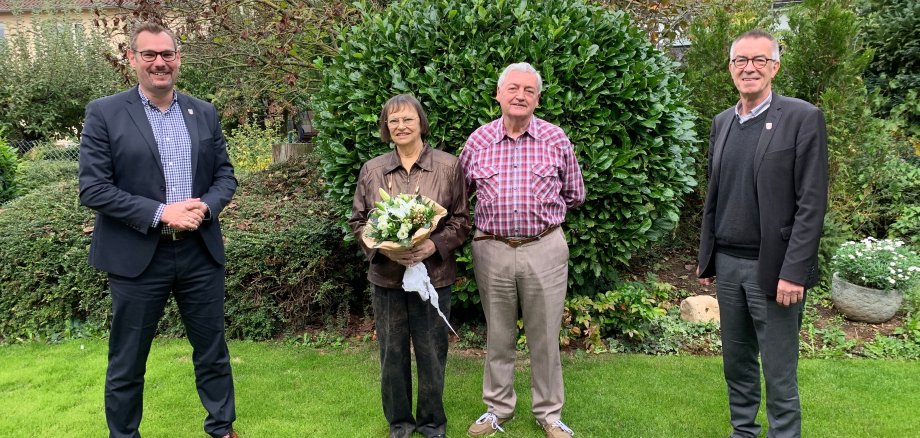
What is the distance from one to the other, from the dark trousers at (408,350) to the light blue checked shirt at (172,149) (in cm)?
117

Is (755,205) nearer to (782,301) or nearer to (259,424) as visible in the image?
(782,301)

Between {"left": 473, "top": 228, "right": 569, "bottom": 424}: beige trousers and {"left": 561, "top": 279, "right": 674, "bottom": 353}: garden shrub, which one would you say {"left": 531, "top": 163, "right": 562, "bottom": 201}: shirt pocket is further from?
{"left": 561, "top": 279, "right": 674, "bottom": 353}: garden shrub

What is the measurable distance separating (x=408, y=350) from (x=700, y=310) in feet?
10.6

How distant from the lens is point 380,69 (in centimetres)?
454

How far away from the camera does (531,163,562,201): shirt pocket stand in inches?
127

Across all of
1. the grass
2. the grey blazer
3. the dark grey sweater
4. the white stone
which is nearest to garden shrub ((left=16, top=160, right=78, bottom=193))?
the grass

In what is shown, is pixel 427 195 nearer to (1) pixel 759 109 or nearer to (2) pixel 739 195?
(2) pixel 739 195

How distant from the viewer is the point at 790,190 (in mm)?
2820

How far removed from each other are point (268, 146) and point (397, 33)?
8.24m

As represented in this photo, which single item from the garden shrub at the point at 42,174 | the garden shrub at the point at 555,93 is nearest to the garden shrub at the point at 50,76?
the garden shrub at the point at 42,174

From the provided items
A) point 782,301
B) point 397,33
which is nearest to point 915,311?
point 782,301

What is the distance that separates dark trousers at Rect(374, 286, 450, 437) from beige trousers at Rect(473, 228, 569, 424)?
304 mm

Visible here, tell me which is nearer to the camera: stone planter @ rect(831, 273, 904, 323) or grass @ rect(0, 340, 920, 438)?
grass @ rect(0, 340, 920, 438)

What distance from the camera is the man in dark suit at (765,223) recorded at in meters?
2.76
